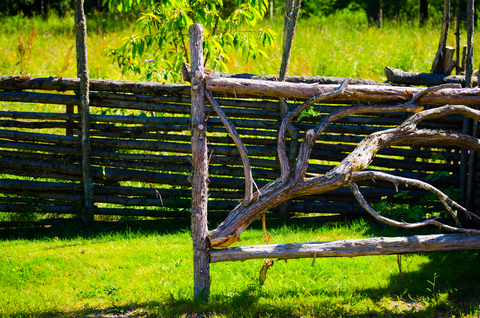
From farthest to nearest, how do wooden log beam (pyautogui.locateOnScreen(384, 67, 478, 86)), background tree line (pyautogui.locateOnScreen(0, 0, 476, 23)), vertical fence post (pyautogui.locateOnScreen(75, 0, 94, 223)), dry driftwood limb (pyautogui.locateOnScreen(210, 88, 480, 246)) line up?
background tree line (pyautogui.locateOnScreen(0, 0, 476, 23)) → wooden log beam (pyautogui.locateOnScreen(384, 67, 478, 86)) → vertical fence post (pyautogui.locateOnScreen(75, 0, 94, 223)) → dry driftwood limb (pyautogui.locateOnScreen(210, 88, 480, 246))

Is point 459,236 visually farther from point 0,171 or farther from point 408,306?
point 0,171

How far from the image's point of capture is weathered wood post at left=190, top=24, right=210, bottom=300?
3.23 metres

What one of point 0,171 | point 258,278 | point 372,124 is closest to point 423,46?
point 372,124

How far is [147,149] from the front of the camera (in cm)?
537

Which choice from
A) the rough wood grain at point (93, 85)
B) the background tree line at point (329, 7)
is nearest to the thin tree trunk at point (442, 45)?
the rough wood grain at point (93, 85)

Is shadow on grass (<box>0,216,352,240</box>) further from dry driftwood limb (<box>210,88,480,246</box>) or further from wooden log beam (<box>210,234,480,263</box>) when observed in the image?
dry driftwood limb (<box>210,88,480,246</box>)

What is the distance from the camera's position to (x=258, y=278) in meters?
3.72

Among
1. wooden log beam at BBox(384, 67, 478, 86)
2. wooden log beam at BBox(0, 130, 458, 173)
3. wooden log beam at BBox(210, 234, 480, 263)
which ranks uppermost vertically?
wooden log beam at BBox(384, 67, 478, 86)

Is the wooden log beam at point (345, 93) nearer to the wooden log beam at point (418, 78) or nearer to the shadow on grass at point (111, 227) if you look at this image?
the wooden log beam at point (418, 78)

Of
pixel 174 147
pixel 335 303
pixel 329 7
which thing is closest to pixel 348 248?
pixel 335 303

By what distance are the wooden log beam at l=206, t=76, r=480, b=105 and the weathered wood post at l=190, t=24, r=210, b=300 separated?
0.41 feet

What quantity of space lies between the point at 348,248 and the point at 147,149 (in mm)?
3111

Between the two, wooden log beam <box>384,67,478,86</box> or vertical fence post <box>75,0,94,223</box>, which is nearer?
vertical fence post <box>75,0,94,223</box>

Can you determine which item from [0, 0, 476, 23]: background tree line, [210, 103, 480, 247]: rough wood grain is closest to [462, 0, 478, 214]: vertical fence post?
[210, 103, 480, 247]: rough wood grain
